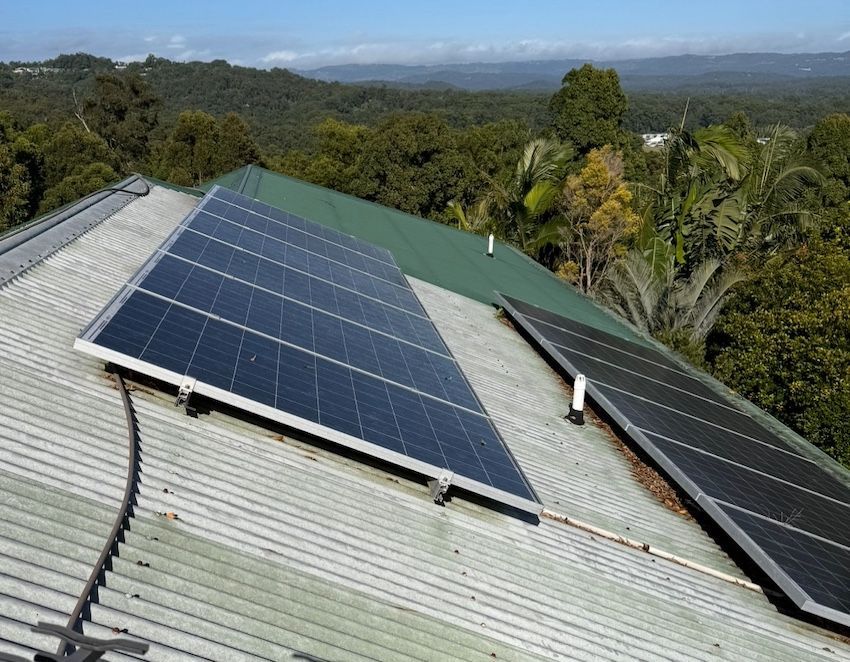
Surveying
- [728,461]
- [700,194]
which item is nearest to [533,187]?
[700,194]

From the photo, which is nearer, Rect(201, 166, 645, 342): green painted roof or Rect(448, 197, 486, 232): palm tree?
Rect(201, 166, 645, 342): green painted roof

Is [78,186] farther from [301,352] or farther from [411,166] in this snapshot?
[301,352]

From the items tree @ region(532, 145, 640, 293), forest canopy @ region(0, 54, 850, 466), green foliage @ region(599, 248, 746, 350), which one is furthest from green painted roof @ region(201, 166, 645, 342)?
tree @ region(532, 145, 640, 293)

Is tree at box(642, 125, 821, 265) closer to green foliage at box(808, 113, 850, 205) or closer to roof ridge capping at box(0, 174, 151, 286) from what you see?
roof ridge capping at box(0, 174, 151, 286)

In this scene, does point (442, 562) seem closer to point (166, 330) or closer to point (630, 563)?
point (630, 563)

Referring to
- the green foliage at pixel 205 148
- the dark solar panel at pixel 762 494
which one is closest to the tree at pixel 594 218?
the dark solar panel at pixel 762 494

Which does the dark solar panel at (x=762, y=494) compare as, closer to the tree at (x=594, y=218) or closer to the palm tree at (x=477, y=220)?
the tree at (x=594, y=218)
